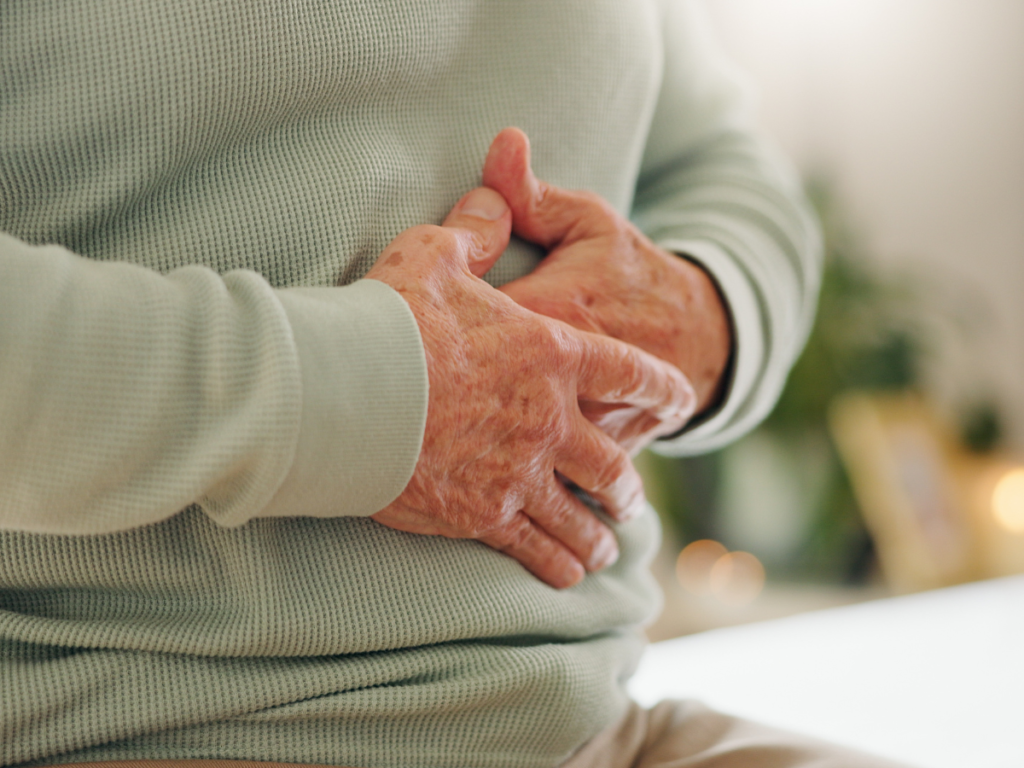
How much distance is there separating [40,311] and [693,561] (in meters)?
1.88

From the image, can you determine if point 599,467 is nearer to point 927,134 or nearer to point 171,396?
point 171,396

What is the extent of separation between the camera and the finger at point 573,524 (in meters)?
0.53

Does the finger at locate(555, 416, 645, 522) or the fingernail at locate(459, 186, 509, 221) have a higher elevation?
the fingernail at locate(459, 186, 509, 221)

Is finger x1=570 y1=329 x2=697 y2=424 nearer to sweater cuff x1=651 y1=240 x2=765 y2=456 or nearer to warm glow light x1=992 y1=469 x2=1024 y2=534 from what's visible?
sweater cuff x1=651 y1=240 x2=765 y2=456

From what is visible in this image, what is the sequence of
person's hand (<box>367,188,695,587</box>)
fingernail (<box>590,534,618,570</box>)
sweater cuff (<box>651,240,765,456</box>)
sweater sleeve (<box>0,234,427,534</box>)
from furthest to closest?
sweater cuff (<box>651,240,765,456</box>) → fingernail (<box>590,534,618,570</box>) → person's hand (<box>367,188,695,587</box>) → sweater sleeve (<box>0,234,427,534</box>)

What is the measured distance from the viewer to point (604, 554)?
0.57m

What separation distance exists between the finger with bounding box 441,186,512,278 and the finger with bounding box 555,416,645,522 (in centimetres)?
13

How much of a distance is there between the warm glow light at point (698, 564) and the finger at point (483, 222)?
64.2 inches

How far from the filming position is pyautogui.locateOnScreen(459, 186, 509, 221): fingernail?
21.1 inches

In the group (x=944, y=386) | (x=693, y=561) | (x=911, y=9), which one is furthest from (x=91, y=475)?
(x=911, y=9)

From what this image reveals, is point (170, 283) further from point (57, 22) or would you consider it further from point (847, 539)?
point (847, 539)

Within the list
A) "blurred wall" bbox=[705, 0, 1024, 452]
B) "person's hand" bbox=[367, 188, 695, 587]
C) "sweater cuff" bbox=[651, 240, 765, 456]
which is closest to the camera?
"person's hand" bbox=[367, 188, 695, 587]

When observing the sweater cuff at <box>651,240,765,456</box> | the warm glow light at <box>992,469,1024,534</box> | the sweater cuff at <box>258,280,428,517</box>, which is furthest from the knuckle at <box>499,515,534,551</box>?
the warm glow light at <box>992,469,1024,534</box>

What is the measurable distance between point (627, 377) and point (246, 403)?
0.89 ft
